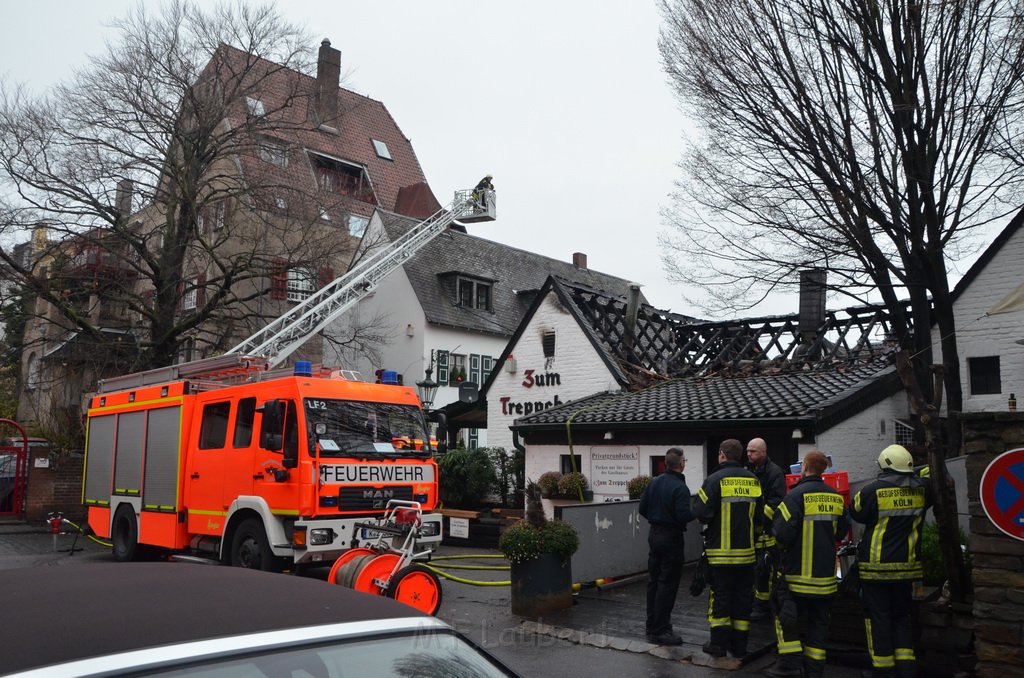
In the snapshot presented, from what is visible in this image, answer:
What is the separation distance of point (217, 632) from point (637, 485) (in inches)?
511

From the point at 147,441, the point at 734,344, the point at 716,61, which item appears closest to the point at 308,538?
the point at 147,441

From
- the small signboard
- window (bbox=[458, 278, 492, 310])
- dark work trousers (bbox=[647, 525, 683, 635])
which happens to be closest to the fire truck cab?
dark work trousers (bbox=[647, 525, 683, 635])

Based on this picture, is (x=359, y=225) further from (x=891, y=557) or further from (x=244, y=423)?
(x=891, y=557)

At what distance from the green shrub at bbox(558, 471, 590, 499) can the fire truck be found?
4.71 meters

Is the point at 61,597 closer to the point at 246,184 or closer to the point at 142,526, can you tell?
the point at 142,526

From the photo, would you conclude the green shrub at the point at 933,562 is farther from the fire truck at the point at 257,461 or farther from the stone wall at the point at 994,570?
the fire truck at the point at 257,461

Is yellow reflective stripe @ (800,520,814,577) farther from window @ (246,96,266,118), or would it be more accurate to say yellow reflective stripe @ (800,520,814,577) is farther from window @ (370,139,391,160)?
window @ (370,139,391,160)

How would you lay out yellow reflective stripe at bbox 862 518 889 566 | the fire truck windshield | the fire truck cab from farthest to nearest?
the fire truck windshield < the fire truck cab < yellow reflective stripe at bbox 862 518 889 566

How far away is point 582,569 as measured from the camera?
10.7m

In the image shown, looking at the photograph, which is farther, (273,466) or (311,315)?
(311,315)

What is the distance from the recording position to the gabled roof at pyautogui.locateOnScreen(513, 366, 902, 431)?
43.2 ft

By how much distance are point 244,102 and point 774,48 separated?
598 inches

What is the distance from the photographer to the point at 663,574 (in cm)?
849

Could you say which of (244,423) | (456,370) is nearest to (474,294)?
(456,370)
